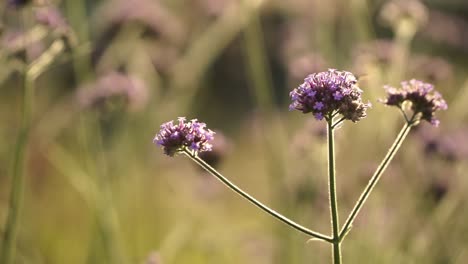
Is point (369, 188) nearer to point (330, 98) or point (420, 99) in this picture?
point (330, 98)

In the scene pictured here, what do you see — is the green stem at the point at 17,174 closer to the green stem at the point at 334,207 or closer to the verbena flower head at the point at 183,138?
the verbena flower head at the point at 183,138

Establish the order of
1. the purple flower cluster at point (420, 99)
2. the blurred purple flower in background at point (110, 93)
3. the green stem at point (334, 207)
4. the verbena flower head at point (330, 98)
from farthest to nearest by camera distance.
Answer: the blurred purple flower in background at point (110, 93), the purple flower cluster at point (420, 99), the verbena flower head at point (330, 98), the green stem at point (334, 207)

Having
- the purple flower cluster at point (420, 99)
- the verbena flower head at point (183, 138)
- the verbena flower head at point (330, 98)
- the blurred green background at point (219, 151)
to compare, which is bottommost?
the verbena flower head at point (183, 138)

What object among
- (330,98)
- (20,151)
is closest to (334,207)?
(330,98)

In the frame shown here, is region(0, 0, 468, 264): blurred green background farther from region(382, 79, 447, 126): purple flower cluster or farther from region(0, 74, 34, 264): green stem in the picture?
region(382, 79, 447, 126): purple flower cluster

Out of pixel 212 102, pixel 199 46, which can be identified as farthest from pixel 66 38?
pixel 212 102

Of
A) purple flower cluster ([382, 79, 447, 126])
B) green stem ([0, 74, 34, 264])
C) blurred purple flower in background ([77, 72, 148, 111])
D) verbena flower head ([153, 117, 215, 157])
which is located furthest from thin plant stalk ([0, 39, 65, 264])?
purple flower cluster ([382, 79, 447, 126])

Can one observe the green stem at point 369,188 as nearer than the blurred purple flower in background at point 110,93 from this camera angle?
Yes

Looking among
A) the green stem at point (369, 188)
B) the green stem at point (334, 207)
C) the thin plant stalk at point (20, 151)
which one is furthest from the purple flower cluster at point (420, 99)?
the thin plant stalk at point (20, 151)
